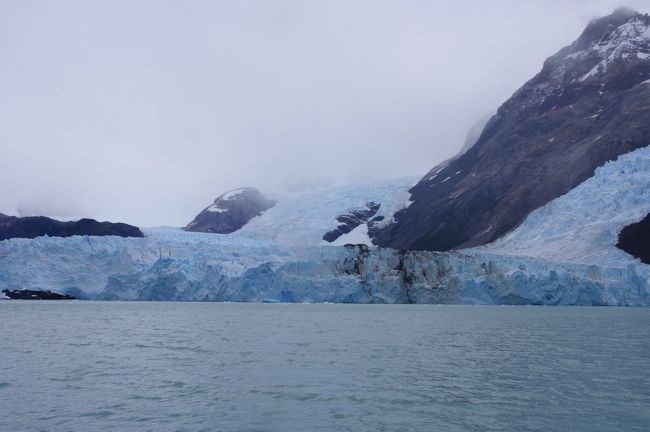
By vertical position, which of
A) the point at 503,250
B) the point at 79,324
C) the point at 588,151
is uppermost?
the point at 588,151

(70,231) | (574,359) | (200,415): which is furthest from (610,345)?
(70,231)

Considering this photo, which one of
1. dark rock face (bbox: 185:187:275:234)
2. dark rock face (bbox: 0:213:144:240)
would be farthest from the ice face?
dark rock face (bbox: 185:187:275:234)

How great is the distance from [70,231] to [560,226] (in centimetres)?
8366

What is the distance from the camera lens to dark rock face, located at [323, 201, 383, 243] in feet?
399

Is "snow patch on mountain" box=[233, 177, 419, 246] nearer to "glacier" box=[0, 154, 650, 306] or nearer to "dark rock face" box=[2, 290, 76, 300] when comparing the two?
"dark rock face" box=[2, 290, 76, 300]

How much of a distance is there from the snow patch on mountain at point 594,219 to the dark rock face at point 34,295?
172ft

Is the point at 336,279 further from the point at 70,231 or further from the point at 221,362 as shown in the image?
the point at 70,231

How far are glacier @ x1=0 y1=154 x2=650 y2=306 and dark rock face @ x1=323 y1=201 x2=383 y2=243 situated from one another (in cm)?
5940

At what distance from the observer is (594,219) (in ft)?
215

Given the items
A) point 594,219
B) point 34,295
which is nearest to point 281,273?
point 34,295

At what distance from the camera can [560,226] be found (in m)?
69.6

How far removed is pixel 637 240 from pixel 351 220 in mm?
73999

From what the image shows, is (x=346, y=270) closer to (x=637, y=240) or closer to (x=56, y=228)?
(x=637, y=240)

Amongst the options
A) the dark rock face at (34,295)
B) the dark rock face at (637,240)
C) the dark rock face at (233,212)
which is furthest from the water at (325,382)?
the dark rock face at (233,212)
